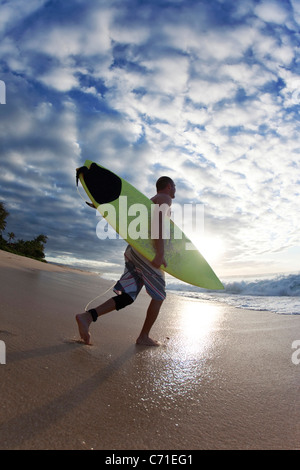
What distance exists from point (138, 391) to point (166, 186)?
74.7 inches

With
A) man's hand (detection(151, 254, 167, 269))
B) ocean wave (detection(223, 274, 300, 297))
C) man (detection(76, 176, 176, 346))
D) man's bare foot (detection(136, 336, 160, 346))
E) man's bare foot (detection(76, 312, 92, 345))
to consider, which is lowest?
ocean wave (detection(223, 274, 300, 297))

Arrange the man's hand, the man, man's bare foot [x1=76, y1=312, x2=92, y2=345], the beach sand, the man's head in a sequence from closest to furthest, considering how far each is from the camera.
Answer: the beach sand
man's bare foot [x1=76, y1=312, x2=92, y2=345]
the man
the man's hand
the man's head

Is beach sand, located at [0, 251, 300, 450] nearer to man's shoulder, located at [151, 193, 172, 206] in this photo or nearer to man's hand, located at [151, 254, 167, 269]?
man's hand, located at [151, 254, 167, 269]

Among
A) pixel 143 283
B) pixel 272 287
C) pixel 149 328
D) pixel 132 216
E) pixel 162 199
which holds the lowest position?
pixel 272 287

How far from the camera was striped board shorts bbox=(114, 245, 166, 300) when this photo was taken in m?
2.44

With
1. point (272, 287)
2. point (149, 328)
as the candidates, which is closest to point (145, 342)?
point (149, 328)

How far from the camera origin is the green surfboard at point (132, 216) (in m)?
2.89

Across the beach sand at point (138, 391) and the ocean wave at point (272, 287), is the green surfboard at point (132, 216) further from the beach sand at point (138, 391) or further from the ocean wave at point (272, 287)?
the ocean wave at point (272, 287)

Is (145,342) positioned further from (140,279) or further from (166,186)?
(166,186)

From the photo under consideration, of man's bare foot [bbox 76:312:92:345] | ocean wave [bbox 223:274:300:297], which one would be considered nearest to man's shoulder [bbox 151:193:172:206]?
man's bare foot [bbox 76:312:92:345]

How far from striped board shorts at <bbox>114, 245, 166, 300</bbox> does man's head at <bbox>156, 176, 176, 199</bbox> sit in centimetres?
71

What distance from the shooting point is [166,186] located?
110 inches

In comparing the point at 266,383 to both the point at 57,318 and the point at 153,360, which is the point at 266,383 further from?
the point at 57,318
